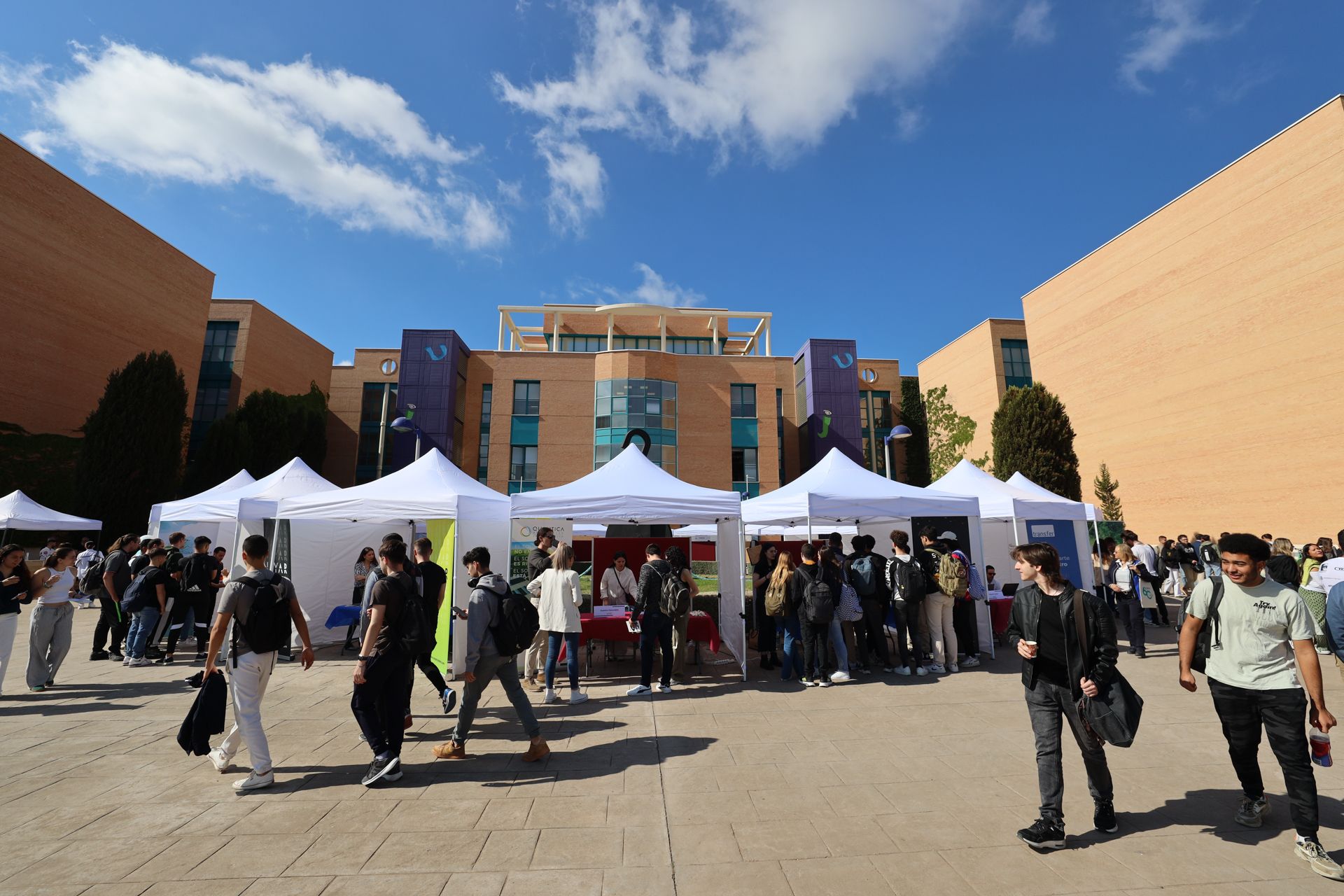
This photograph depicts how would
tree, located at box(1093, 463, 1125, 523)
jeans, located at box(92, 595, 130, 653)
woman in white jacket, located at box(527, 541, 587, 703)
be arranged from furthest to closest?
1. tree, located at box(1093, 463, 1125, 523)
2. jeans, located at box(92, 595, 130, 653)
3. woman in white jacket, located at box(527, 541, 587, 703)

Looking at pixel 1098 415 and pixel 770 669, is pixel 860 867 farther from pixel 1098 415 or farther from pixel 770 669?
pixel 1098 415

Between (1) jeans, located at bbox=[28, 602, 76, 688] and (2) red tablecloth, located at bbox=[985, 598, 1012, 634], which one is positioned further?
(2) red tablecloth, located at bbox=[985, 598, 1012, 634]

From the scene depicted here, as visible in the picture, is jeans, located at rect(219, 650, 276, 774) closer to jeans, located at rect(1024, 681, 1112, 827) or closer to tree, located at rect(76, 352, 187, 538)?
jeans, located at rect(1024, 681, 1112, 827)

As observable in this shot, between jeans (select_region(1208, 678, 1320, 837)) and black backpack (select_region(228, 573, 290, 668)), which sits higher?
black backpack (select_region(228, 573, 290, 668))

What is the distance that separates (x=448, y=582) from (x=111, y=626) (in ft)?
19.2

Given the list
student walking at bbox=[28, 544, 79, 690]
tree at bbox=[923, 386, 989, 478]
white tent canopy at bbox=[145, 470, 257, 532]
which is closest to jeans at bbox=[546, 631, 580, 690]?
student walking at bbox=[28, 544, 79, 690]

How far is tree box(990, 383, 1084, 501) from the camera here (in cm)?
2706

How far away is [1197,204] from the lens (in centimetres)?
2839

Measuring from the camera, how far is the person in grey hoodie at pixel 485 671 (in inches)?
192

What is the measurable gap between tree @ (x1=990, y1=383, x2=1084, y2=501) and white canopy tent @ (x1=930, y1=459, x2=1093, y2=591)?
1559 centimetres

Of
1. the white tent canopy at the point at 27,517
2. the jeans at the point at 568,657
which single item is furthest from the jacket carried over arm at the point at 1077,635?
the white tent canopy at the point at 27,517

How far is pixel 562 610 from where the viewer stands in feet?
21.5

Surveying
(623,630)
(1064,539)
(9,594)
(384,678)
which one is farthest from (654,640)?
(1064,539)

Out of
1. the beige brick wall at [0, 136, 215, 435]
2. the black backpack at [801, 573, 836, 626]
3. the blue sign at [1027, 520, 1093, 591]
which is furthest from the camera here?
the beige brick wall at [0, 136, 215, 435]
